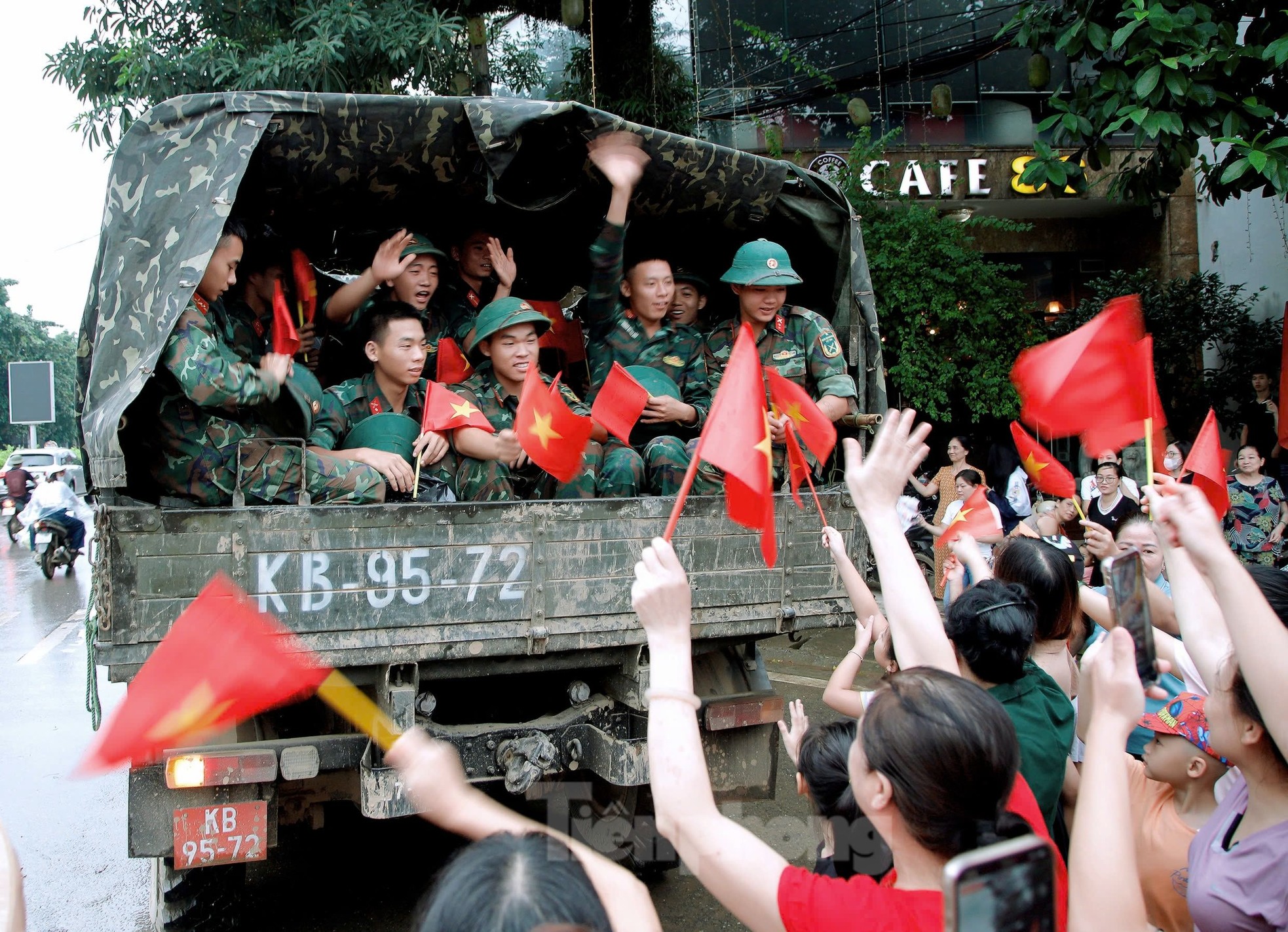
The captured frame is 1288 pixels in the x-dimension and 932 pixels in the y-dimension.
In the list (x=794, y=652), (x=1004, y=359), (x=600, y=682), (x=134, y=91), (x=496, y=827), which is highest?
(x=134, y=91)

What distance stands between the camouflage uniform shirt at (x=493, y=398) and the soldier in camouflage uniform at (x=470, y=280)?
1.33ft

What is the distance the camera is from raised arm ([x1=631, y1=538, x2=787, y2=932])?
1.61 metres

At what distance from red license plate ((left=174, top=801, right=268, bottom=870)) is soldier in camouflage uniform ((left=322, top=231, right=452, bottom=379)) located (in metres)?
2.16

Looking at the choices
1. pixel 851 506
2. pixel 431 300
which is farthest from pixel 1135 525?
pixel 431 300

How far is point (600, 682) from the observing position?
4219mm

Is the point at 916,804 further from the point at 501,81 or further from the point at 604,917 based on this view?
the point at 501,81

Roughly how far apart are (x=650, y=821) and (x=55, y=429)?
A: 60435 millimetres

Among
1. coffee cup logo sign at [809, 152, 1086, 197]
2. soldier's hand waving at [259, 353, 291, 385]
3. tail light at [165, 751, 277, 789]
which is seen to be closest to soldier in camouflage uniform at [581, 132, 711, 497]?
soldier's hand waving at [259, 353, 291, 385]

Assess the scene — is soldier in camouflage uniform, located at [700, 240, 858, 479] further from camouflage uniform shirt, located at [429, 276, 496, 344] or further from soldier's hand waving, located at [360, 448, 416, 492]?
soldier's hand waving, located at [360, 448, 416, 492]

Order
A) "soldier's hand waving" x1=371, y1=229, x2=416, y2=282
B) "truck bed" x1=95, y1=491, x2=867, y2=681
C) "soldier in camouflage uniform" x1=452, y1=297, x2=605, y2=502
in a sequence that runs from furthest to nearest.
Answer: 1. "soldier's hand waving" x1=371, y1=229, x2=416, y2=282
2. "soldier in camouflage uniform" x1=452, y1=297, x2=605, y2=502
3. "truck bed" x1=95, y1=491, x2=867, y2=681

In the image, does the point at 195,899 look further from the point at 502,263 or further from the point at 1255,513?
the point at 1255,513

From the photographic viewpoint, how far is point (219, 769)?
3.44m

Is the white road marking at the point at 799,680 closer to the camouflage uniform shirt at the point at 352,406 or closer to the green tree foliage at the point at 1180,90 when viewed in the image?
the camouflage uniform shirt at the point at 352,406

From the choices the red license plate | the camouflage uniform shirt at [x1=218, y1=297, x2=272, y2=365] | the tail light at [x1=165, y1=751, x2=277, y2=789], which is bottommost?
the red license plate
